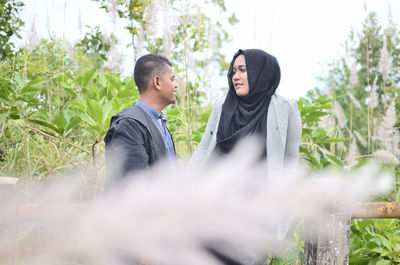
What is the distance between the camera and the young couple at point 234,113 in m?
1.57

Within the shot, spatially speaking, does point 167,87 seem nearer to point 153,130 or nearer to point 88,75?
point 153,130

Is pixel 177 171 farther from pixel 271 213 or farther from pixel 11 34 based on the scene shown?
pixel 11 34

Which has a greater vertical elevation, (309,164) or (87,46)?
(87,46)

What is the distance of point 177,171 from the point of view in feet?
0.61

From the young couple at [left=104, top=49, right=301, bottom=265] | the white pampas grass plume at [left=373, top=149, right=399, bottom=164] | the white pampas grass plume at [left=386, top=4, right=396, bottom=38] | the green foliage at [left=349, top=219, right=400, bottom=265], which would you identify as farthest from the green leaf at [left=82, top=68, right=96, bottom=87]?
the white pampas grass plume at [left=386, top=4, right=396, bottom=38]

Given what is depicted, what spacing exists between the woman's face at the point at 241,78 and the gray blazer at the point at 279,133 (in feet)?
0.49

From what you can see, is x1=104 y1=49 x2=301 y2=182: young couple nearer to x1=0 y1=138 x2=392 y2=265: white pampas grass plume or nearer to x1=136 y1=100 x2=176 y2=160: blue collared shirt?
x1=136 y1=100 x2=176 y2=160: blue collared shirt

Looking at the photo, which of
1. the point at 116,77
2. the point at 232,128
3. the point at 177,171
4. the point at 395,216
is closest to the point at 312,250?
the point at 395,216

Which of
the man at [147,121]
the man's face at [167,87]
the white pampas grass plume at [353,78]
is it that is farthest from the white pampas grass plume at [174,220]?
the white pampas grass plume at [353,78]

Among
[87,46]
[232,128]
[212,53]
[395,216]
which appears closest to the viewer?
[395,216]

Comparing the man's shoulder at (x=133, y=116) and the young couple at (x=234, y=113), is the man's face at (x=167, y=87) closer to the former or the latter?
the young couple at (x=234, y=113)

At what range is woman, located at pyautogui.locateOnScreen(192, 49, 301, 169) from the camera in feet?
6.08

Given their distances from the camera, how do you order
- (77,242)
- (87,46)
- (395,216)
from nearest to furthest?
(77,242), (395,216), (87,46)

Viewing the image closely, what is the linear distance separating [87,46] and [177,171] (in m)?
3.86
